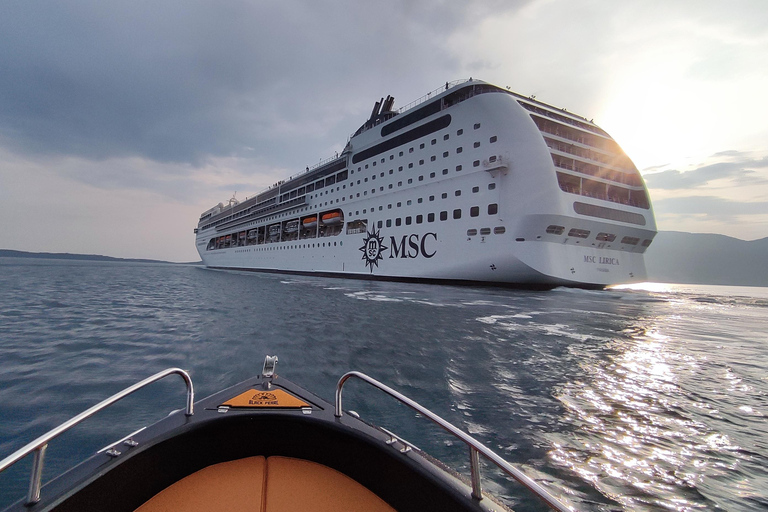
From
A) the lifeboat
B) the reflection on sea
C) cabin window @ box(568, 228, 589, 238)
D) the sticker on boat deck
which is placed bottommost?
the reflection on sea

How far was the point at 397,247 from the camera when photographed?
22.1 m

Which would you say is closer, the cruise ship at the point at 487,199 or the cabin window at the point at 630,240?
the cruise ship at the point at 487,199

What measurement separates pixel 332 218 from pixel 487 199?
51.8 feet

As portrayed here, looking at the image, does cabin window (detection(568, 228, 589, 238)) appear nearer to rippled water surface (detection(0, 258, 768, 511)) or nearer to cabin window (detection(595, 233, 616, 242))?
cabin window (detection(595, 233, 616, 242))

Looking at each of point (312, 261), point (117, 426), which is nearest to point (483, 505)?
point (117, 426)

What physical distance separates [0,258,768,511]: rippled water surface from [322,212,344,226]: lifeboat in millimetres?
20334

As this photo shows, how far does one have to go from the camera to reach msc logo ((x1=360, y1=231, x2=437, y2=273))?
20170 millimetres

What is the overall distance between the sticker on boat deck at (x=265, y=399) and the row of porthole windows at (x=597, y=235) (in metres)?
17.1

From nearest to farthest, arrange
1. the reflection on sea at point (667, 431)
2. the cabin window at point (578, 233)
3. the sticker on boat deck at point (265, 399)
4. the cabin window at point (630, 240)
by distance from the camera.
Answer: the sticker on boat deck at point (265, 399) < the reflection on sea at point (667, 431) < the cabin window at point (578, 233) < the cabin window at point (630, 240)

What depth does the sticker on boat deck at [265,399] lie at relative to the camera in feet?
6.45

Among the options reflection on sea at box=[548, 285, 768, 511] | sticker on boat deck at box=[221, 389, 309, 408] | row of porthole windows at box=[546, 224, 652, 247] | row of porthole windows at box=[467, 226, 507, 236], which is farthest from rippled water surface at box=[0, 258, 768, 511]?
row of porthole windows at box=[467, 226, 507, 236]

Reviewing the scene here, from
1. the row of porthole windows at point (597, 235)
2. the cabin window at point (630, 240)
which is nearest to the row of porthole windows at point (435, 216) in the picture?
the row of porthole windows at point (597, 235)

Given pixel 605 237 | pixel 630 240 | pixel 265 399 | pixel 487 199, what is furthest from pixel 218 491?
pixel 630 240

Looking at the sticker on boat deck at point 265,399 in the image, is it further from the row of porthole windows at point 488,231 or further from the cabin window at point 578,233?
the cabin window at point 578,233
